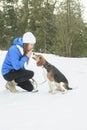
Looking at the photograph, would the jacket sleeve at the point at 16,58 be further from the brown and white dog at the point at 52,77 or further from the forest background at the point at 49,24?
the forest background at the point at 49,24

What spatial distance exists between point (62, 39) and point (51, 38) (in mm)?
3864

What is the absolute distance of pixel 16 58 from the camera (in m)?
6.75

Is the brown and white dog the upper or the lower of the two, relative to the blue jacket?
lower

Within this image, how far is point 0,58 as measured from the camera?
1177 cm

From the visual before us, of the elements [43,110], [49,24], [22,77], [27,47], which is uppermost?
[27,47]

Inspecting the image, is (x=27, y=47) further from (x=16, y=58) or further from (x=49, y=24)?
(x=49, y=24)

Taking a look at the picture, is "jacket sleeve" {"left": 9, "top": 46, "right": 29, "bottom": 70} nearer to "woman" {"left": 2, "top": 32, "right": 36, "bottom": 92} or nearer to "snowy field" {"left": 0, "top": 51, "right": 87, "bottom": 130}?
"woman" {"left": 2, "top": 32, "right": 36, "bottom": 92}

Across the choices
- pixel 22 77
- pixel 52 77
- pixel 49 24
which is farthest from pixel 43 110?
pixel 49 24

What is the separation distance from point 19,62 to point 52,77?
0.68 metres

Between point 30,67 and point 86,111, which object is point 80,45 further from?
point 86,111

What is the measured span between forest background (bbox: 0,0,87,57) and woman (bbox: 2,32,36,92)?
22.5m

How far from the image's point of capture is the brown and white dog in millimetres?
6820

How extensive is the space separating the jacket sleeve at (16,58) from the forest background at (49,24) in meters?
22.8

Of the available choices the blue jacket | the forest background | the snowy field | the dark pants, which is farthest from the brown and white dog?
the forest background
